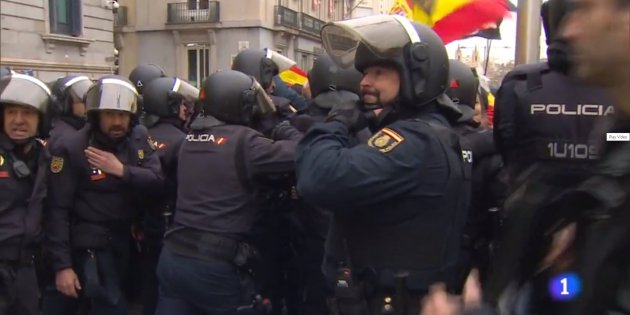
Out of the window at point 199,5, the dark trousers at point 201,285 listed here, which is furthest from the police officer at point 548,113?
the window at point 199,5

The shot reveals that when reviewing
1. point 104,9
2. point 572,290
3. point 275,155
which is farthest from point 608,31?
point 104,9

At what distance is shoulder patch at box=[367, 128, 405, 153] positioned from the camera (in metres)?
2.45

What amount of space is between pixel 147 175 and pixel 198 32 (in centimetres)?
3005

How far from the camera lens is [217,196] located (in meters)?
3.52

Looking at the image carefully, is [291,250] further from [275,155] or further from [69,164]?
[69,164]

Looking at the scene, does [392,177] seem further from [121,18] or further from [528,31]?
[121,18]

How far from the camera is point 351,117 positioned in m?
2.76

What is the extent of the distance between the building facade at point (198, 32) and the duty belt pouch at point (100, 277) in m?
28.0

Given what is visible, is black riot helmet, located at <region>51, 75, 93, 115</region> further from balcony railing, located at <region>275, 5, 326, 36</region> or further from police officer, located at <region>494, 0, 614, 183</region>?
balcony railing, located at <region>275, 5, 326, 36</region>

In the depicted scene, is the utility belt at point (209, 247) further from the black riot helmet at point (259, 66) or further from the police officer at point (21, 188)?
the black riot helmet at point (259, 66)

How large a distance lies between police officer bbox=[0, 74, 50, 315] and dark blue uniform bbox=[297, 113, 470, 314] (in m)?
1.91

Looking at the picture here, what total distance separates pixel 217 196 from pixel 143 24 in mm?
32571

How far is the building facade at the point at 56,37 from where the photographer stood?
1608 cm

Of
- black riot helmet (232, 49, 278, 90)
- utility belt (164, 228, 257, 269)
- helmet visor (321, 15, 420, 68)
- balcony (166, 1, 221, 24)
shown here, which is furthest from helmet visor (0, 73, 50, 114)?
balcony (166, 1, 221, 24)
